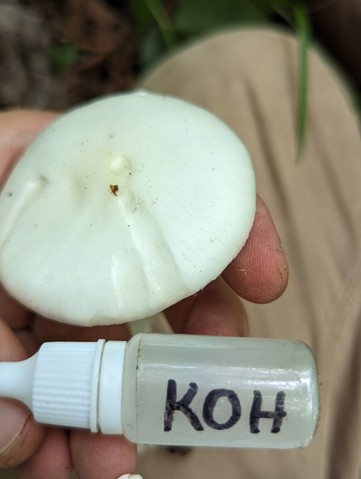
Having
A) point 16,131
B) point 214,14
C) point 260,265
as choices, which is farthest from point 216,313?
point 214,14

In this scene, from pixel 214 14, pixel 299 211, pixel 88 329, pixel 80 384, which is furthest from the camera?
pixel 214 14

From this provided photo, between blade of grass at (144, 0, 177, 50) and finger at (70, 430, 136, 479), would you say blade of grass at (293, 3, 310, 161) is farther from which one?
finger at (70, 430, 136, 479)

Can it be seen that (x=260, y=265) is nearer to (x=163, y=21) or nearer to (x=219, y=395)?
(x=219, y=395)

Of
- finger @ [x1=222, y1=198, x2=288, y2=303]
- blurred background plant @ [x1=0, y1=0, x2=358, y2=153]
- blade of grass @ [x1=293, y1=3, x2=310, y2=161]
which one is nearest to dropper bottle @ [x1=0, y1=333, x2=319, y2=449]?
finger @ [x1=222, y1=198, x2=288, y2=303]

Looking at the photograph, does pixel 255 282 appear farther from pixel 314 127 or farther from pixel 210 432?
pixel 314 127

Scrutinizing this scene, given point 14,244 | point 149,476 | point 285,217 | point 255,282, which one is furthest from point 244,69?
point 149,476

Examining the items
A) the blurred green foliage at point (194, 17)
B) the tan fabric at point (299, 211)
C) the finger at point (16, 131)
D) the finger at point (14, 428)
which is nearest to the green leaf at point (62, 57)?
the blurred green foliage at point (194, 17)
